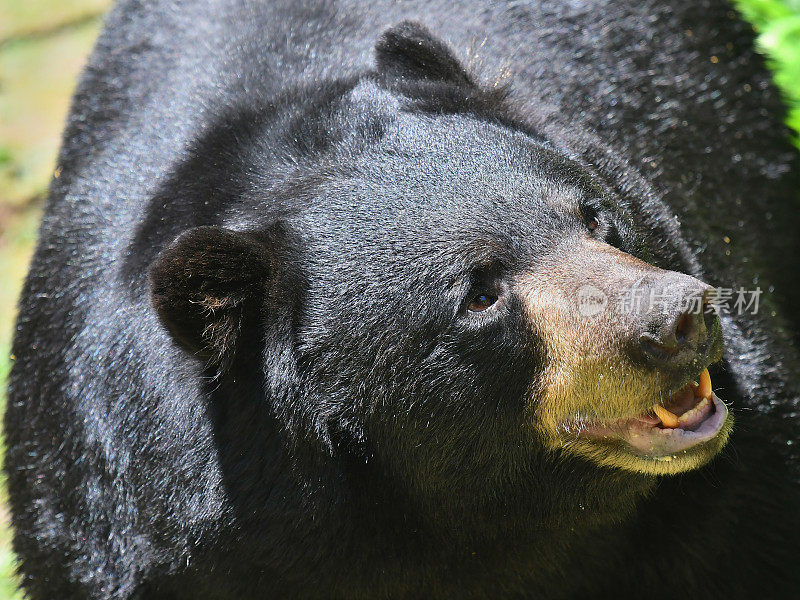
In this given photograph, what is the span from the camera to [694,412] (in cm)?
324

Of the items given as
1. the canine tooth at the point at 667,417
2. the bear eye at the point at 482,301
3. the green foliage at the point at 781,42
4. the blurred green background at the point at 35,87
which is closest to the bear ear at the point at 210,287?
the bear eye at the point at 482,301

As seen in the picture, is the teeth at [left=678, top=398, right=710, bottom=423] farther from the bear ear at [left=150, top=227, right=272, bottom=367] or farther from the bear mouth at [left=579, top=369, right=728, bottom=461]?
the bear ear at [left=150, top=227, right=272, bottom=367]

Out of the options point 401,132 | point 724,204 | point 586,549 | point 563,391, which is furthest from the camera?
point 724,204

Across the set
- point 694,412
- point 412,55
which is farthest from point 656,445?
point 412,55

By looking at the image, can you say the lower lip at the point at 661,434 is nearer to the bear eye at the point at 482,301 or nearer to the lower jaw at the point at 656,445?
the lower jaw at the point at 656,445

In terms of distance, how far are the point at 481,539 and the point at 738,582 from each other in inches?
41.6

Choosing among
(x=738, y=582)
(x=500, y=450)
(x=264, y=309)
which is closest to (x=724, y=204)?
(x=738, y=582)

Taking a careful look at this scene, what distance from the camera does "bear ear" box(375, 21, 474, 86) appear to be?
12.0ft

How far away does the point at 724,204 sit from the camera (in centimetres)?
469

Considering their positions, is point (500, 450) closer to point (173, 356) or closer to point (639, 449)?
point (639, 449)

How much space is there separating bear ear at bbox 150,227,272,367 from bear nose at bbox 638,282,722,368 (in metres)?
1.10

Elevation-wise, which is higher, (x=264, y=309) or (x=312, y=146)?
(x=312, y=146)

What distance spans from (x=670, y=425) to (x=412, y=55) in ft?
4.78

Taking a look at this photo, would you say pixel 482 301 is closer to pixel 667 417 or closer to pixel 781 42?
pixel 667 417
